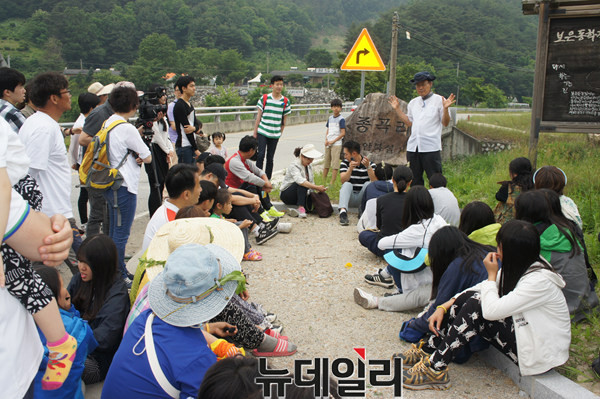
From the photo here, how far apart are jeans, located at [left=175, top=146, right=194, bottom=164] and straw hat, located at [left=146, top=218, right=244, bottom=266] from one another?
3.50 meters

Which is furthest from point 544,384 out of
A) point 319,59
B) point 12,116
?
point 319,59

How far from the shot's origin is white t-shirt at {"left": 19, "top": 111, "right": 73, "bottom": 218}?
12.5ft

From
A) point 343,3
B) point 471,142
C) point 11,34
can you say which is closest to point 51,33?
point 11,34

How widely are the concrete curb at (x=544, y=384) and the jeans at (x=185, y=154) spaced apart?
4.68 m

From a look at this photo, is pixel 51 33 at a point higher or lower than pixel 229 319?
higher

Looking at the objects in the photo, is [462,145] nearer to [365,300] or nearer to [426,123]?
[426,123]

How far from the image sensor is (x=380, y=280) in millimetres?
4766

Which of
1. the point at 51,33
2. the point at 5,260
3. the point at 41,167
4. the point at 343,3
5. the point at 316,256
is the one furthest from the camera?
the point at 343,3

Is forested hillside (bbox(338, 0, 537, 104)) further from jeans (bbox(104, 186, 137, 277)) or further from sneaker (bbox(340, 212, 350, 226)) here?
jeans (bbox(104, 186, 137, 277))

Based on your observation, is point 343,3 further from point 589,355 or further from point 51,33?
point 589,355

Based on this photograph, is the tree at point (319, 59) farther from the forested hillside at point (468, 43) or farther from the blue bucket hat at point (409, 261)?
the blue bucket hat at point (409, 261)

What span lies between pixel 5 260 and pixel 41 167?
8.40ft

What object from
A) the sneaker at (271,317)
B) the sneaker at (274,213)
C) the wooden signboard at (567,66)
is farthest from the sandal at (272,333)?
the wooden signboard at (567,66)

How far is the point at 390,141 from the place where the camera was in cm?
858
